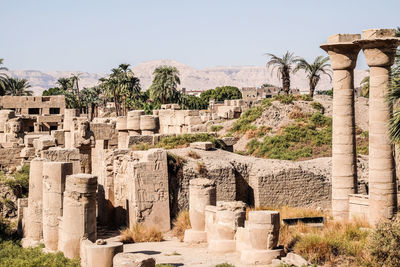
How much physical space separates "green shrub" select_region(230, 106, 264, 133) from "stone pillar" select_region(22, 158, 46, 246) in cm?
2137

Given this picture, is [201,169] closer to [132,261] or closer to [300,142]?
[132,261]

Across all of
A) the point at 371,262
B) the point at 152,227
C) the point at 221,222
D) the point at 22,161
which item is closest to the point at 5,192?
the point at 22,161

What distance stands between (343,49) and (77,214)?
8.11m

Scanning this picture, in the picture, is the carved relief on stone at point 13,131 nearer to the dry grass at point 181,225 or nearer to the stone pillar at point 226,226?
the dry grass at point 181,225

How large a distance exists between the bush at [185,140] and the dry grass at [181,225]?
5.82m

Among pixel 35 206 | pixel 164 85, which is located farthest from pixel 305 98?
pixel 35 206

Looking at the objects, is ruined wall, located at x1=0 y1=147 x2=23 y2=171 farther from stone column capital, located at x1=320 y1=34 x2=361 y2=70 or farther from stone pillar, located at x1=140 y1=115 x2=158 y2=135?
stone column capital, located at x1=320 y1=34 x2=361 y2=70

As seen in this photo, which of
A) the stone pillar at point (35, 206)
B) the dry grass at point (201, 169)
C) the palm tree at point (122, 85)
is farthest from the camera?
the palm tree at point (122, 85)

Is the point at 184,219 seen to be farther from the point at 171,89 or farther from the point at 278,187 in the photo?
the point at 171,89

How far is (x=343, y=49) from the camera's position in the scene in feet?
52.2

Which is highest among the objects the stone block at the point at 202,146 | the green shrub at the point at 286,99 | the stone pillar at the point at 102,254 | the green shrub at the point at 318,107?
the green shrub at the point at 286,99

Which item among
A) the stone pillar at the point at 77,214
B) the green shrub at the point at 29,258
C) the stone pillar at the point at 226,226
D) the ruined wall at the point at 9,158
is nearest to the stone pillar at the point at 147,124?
the ruined wall at the point at 9,158

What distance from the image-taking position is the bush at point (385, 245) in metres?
12.4

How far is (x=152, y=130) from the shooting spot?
27.3 meters
